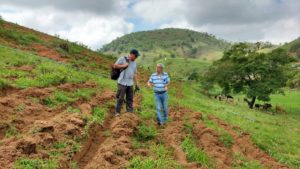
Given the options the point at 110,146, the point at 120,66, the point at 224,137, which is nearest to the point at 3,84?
the point at 120,66

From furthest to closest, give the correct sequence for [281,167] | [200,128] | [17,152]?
[200,128], [281,167], [17,152]

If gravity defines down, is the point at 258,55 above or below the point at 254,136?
above

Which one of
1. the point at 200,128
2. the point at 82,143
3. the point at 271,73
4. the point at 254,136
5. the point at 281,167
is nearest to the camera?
the point at 82,143

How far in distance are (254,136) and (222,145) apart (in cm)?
259

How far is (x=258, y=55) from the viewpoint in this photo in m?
37.8

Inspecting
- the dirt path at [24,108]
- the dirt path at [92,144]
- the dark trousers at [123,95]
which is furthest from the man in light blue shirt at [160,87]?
the dirt path at [24,108]

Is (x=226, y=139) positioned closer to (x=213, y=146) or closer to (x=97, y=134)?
(x=213, y=146)

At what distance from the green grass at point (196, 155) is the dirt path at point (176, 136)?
0.14 meters

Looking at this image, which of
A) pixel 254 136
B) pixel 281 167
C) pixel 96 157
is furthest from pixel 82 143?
pixel 254 136

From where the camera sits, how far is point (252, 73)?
3816cm

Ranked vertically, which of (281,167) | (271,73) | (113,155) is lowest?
(281,167)

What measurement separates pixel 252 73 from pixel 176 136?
3036 centimetres

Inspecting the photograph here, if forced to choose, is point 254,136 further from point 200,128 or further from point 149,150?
point 149,150

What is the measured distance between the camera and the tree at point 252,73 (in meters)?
36.2
